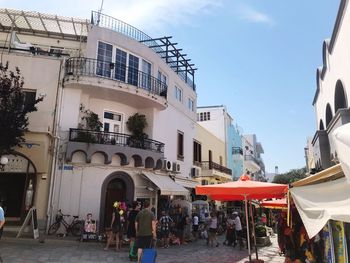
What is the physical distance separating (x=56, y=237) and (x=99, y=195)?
2785 mm

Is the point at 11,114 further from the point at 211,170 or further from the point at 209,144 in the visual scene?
the point at 209,144

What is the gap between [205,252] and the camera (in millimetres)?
14430

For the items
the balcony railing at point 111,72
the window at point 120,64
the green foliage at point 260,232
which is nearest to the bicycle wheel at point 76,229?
the balcony railing at point 111,72

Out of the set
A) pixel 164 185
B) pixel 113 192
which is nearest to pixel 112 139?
pixel 113 192

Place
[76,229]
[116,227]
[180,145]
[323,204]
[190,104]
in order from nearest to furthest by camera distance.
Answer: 1. [323,204]
2. [116,227]
3. [76,229]
4. [180,145]
5. [190,104]

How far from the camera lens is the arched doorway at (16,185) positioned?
603 inches

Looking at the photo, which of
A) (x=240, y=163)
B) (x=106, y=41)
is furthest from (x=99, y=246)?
(x=240, y=163)

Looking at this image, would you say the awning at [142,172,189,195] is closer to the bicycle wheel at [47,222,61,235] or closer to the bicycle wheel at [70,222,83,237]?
the bicycle wheel at [70,222,83,237]

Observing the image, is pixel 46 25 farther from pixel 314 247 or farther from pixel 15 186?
pixel 314 247

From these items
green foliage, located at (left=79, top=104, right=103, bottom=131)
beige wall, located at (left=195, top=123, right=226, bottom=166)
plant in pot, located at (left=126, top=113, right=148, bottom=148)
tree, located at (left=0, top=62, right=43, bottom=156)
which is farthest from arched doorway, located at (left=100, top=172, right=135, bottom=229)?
beige wall, located at (left=195, top=123, right=226, bottom=166)

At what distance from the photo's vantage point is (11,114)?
541 inches

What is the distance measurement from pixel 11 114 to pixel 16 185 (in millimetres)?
3892

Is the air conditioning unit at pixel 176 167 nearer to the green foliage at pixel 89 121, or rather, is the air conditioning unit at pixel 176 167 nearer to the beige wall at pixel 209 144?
the beige wall at pixel 209 144

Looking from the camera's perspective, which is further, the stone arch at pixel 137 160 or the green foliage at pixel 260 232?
the stone arch at pixel 137 160
